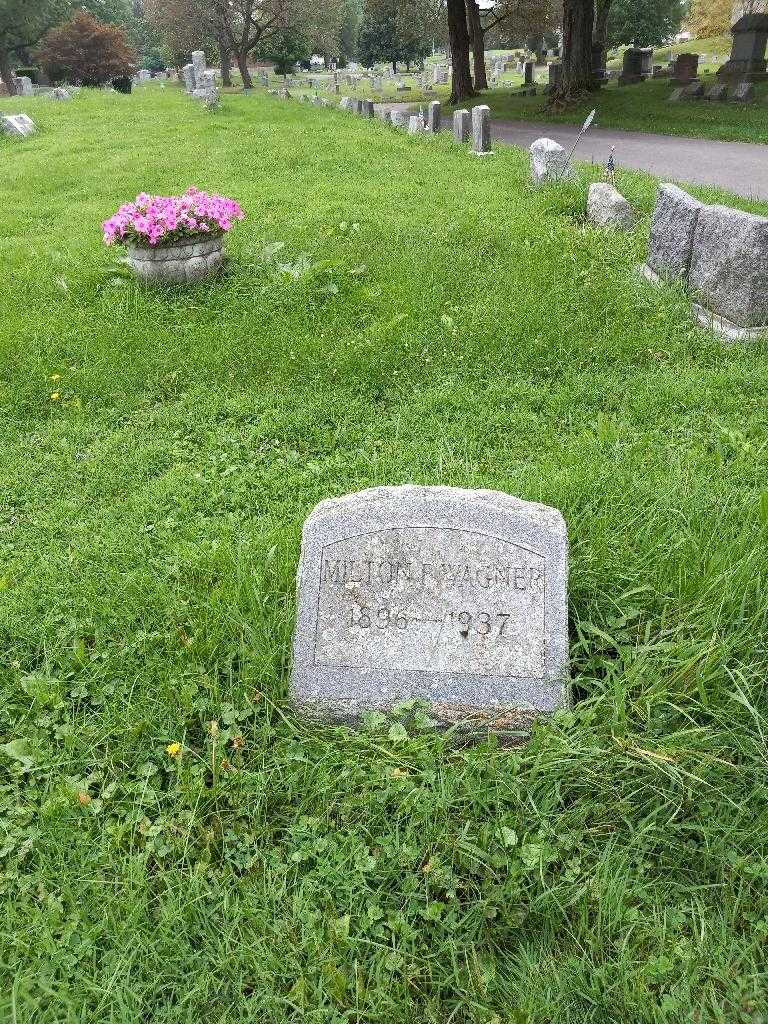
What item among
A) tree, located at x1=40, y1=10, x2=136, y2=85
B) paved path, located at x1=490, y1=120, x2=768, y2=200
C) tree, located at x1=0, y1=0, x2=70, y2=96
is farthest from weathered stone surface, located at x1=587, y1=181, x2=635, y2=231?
tree, located at x1=40, y1=10, x2=136, y2=85

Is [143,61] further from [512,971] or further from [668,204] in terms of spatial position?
[512,971]

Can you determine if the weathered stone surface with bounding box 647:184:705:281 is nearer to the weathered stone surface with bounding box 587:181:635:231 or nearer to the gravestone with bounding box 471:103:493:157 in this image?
the weathered stone surface with bounding box 587:181:635:231

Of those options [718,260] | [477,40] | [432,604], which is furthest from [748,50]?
[432,604]

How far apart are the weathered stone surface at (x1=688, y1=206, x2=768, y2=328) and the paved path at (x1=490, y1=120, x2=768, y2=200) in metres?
3.78

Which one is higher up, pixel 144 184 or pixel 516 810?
pixel 144 184

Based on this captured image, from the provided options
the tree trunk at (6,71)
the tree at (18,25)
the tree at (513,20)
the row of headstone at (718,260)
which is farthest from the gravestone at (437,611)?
the tree trunk at (6,71)

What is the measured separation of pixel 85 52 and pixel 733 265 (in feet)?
151

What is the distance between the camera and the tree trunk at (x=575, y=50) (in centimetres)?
1719

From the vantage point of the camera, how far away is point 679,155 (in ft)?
37.3

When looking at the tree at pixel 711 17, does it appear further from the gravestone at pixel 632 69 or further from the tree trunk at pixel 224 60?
the tree trunk at pixel 224 60

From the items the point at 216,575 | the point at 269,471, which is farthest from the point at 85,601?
the point at 269,471

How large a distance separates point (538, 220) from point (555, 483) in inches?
198

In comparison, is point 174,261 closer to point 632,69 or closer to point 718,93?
point 718,93

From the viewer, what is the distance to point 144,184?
10.4m
